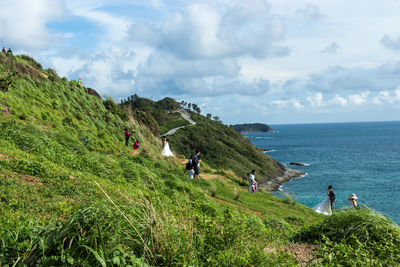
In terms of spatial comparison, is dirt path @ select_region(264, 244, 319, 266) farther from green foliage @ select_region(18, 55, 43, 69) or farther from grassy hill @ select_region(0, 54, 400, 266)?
green foliage @ select_region(18, 55, 43, 69)

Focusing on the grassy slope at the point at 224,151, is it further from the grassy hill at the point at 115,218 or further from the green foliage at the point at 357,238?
the green foliage at the point at 357,238

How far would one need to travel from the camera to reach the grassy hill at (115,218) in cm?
417

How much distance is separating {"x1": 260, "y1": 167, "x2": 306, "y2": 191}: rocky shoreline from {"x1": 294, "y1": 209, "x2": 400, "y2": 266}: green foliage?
49993 millimetres

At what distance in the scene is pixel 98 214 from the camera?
4652mm

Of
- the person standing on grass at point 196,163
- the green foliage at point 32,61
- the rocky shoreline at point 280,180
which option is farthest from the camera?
the rocky shoreline at point 280,180

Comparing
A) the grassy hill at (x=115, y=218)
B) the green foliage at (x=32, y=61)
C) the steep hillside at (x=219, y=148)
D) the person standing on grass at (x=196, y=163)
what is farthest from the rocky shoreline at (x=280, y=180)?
the green foliage at (x=32, y=61)

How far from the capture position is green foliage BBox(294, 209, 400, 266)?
523cm

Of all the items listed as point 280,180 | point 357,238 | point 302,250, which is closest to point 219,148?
point 280,180

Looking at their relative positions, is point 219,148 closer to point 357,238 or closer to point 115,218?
point 357,238

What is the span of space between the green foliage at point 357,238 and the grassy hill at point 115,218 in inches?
1.5

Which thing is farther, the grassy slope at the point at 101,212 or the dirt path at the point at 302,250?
the dirt path at the point at 302,250

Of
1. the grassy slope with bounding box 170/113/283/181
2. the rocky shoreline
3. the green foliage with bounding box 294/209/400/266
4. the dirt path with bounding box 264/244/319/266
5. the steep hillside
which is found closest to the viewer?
the green foliage with bounding box 294/209/400/266

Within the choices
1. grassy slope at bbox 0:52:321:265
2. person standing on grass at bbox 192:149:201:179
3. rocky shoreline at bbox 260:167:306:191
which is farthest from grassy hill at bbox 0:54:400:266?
rocky shoreline at bbox 260:167:306:191

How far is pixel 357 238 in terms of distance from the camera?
6.79 metres
